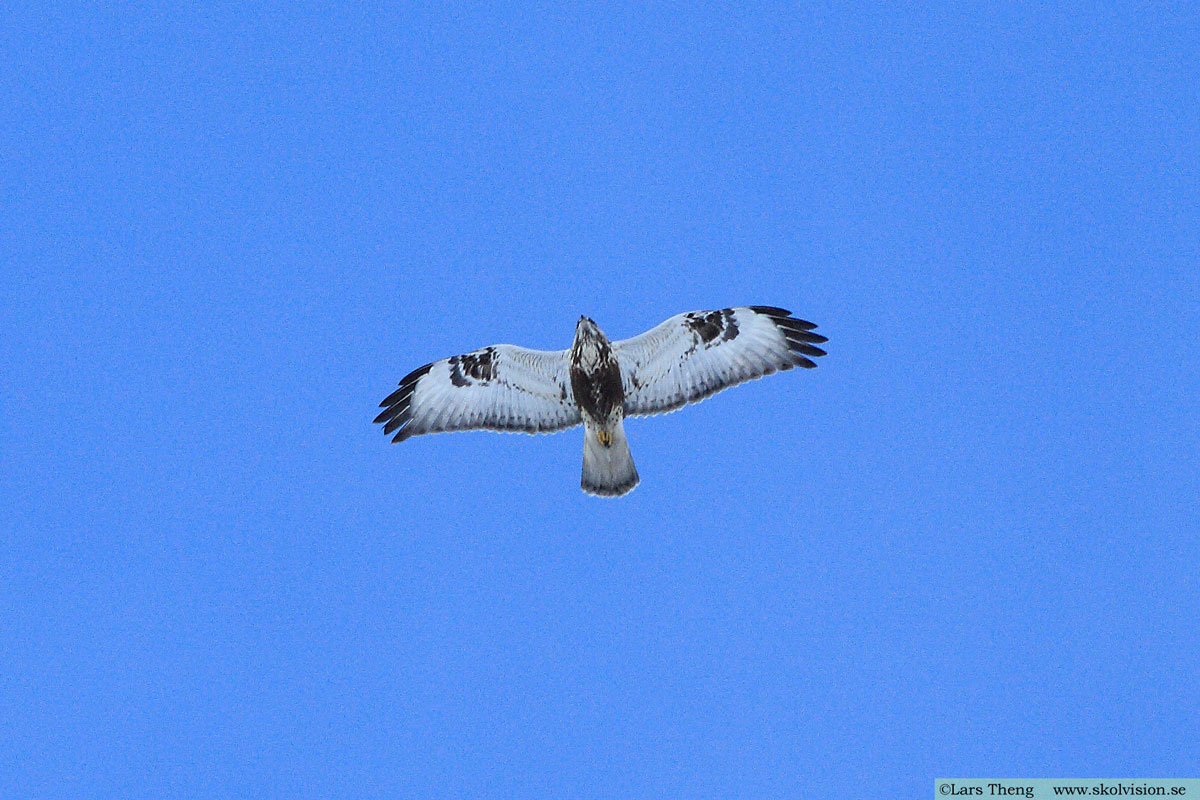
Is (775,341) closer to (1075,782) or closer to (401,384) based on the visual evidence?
(401,384)

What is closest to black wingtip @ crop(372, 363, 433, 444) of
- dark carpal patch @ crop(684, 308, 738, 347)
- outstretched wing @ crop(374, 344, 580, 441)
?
outstretched wing @ crop(374, 344, 580, 441)

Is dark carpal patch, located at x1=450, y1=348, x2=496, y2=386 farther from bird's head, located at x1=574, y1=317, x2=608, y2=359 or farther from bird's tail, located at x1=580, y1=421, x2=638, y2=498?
bird's tail, located at x1=580, y1=421, x2=638, y2=498

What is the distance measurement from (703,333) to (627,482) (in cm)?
214

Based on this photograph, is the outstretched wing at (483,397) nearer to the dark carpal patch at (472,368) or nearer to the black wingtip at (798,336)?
the dark carpal patch at (472,368)

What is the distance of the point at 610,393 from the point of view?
29.6 ft

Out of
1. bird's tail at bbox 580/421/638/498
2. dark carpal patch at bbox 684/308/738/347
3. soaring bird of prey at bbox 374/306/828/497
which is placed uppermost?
dark carpal patch at bbox 684/308/738/347

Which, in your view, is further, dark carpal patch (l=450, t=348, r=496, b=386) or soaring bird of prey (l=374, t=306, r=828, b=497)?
dark carpal patch (l=450, t=348, r=496, b=386)

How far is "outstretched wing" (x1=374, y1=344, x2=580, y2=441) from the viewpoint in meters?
9.64

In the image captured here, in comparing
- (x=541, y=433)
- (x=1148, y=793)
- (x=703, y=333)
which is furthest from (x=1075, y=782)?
(x=541, y=433)

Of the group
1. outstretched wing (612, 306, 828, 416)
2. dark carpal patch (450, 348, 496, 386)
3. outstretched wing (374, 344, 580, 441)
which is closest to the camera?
outstretched wing (612, 306, 828, 416)

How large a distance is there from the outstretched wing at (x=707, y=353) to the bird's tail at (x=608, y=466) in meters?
0.46

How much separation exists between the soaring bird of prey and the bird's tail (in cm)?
1

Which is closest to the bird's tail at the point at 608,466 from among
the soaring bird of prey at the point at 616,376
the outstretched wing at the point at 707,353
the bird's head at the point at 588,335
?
the soaring bird of prey at the point at 616,376

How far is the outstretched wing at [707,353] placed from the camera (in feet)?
30.6
